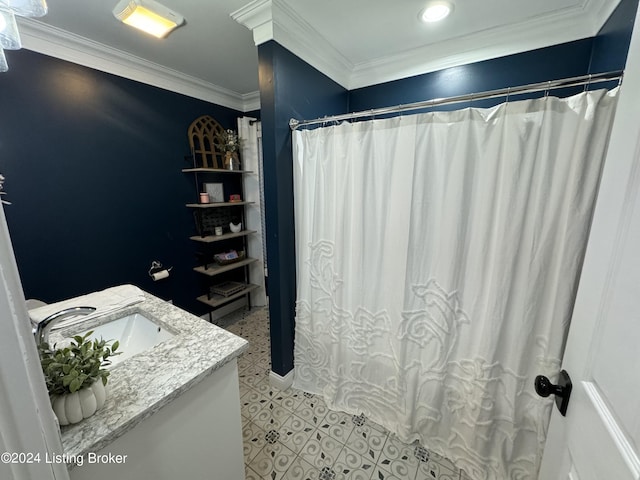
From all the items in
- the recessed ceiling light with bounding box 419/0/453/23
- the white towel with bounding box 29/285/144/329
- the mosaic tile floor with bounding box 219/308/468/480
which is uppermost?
the recessed ceiling light with bounding box 419/0/453/23

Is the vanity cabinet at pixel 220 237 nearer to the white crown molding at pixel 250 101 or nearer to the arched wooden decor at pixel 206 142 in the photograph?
the arched wooden decor at pixel 206 142

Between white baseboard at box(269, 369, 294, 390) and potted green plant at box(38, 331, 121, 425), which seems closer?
potted green plant at box(38, 331, 121, 425)

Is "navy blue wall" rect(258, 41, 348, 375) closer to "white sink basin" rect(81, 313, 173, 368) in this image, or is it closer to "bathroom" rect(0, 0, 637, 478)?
"bathroom" rect(0, 0, 637, 478)

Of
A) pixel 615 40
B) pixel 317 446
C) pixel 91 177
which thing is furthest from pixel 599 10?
pixel 91 177

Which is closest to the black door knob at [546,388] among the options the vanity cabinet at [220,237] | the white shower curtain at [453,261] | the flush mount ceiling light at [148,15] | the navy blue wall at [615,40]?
the white shower curtain at [453,261]

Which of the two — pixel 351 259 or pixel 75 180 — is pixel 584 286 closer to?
pixel 351 259

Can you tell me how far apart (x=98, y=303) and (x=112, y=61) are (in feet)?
5.92

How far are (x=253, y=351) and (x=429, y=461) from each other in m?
1.50

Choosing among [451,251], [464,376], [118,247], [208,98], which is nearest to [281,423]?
[464,376]

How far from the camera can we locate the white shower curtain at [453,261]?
39.3 inches

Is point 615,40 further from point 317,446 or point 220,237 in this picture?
point 220,237

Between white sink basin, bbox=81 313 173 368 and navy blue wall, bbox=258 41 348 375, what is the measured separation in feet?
2.36

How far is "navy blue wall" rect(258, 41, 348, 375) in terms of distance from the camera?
1.47m

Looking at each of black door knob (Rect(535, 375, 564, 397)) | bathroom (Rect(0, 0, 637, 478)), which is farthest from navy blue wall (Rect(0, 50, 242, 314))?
black door knob (Rect(535, 375, 564, 397))
